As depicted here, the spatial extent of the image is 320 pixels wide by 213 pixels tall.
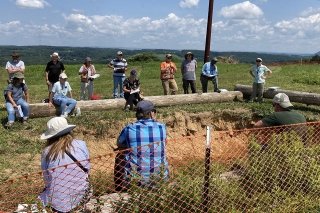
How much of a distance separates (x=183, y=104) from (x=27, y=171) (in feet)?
21.5

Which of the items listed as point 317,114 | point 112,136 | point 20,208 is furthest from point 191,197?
point 317,114

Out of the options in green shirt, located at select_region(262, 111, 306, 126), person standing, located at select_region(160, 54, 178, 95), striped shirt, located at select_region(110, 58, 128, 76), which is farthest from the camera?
person standing, located at select_region(160, 54, 178, 95)

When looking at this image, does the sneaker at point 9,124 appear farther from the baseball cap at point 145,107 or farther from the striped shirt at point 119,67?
the baseball cap at point 145,107

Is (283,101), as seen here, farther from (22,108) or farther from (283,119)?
(22,108)

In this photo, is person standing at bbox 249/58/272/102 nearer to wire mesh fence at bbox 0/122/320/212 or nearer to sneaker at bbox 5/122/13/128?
wire mesh fence at bbox 0/122/320/212

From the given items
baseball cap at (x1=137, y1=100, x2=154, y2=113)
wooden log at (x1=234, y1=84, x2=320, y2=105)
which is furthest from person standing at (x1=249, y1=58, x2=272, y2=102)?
baseball cap at (x1=137, y1=100, x2=154, y2=113)

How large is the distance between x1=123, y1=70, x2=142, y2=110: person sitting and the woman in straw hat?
7410 millimetres

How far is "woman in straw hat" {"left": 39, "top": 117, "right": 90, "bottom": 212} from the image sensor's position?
15.1 feet

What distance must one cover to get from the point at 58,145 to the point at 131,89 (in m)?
7.59

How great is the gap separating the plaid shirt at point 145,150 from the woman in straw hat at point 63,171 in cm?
56

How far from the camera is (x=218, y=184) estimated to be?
507cm

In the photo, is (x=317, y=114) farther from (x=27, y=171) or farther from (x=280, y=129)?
(x=27, y=171)

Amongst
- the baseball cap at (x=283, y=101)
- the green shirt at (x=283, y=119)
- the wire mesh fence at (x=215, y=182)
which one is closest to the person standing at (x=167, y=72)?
the baseball cap at (x=283, y=101)

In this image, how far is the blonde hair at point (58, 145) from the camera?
4.71 meters
